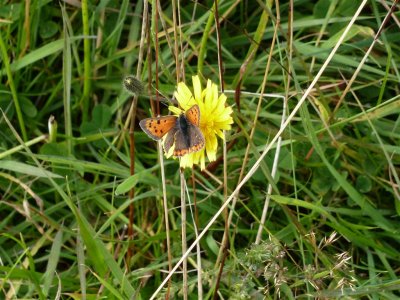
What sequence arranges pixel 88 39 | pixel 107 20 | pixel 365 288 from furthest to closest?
pixel 107 20
pixel 88 39
pixel 365 288

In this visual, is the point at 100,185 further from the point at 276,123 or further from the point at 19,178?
the point at 276,123

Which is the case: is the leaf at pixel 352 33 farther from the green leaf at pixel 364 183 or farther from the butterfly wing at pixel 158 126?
the butterfly wing at pixel 158 126

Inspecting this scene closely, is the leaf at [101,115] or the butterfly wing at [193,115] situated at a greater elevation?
the butterfly wing at [193,115]

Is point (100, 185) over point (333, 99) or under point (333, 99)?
under

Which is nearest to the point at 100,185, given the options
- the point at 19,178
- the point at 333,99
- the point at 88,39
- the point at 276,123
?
the point at 19,178

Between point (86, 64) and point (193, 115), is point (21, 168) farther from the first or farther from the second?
point (193, 115)

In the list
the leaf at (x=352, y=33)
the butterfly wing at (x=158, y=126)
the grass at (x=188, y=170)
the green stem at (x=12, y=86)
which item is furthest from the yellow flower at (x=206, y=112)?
the green stem at (x=12, y=86)

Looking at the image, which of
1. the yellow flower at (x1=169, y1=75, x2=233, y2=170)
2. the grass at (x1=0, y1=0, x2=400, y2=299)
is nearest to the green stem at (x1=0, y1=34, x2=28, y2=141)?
the grass at (x1=0, y1=0, x2=400, y2=299)
